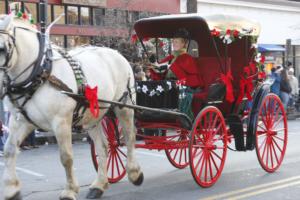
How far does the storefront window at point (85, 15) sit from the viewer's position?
71.5ft

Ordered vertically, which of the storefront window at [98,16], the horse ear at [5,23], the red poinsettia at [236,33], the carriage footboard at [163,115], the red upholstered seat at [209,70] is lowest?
the carriage footboard at [163,115]

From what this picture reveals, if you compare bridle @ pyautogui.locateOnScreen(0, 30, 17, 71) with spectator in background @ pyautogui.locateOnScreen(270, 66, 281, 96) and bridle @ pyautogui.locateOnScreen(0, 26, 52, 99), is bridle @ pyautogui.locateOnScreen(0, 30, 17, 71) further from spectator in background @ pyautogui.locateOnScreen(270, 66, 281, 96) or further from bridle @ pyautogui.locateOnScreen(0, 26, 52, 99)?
spectator in background @ pyautogui.locateOnScreen(270, 66, 281, 96)

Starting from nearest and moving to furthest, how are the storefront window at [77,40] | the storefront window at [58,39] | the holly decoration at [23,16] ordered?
the holly decoration at [23,16] → the storefront window at [58,39] → the storefront window at [77,40]

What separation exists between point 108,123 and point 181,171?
5.11ft

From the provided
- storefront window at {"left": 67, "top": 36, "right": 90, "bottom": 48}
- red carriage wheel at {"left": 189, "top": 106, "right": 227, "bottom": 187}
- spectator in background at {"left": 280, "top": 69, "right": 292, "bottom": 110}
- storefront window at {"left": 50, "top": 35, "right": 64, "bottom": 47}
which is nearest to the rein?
red carriage wheel at {"left": 189, "top": 106, "right": 227, "bottom": 187}

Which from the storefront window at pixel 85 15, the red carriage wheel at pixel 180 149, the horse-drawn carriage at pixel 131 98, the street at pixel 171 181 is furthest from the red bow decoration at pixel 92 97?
the storefront window at pixel 85 15

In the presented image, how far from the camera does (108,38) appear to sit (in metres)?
18.8

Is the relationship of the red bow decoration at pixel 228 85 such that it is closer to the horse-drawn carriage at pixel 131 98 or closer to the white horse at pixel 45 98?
the horse-drawn carriage at pixel 131 98

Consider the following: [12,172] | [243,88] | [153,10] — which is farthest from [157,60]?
[153,10]

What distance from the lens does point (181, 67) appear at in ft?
24.2

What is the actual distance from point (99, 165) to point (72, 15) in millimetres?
15717

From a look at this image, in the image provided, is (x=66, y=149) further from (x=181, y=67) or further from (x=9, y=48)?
(x=181, y=67)

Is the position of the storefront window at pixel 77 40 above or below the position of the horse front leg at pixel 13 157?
above

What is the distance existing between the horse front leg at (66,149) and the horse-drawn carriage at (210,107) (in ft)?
→ 4.22
